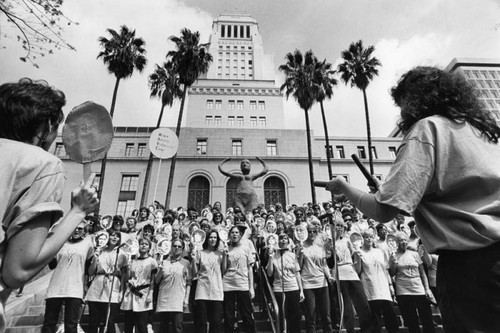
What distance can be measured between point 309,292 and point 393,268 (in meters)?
2.00

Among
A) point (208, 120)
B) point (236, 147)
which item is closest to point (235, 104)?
point (208, 120)

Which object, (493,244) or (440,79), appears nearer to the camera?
(493,244)

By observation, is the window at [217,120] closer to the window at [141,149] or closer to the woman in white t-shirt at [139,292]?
the window at [141,149]

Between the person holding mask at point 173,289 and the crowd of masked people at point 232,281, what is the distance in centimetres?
2

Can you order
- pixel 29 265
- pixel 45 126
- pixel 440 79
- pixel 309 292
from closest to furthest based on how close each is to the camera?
pixel 29 265 < pixel 45 126 < pixel 440 79 < pixel 309 292

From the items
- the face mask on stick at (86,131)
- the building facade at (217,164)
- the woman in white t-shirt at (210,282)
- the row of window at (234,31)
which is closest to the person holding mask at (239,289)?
the woman in white t-shirt at (210,282)

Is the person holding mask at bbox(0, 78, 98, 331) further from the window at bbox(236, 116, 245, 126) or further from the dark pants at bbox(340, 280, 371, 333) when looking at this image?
the window at bbox(236, 116, 245, 126)

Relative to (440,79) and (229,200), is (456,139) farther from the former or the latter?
(229,200)

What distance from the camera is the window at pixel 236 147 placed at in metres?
31.0

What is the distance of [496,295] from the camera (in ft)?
3.69

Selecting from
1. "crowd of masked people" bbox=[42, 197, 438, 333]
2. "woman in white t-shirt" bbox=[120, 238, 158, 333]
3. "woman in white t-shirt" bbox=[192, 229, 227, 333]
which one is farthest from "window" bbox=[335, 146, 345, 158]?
"woman in white t-shirt" bbox=[120, 238, 158, 333]

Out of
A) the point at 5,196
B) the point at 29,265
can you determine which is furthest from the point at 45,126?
the point at 29,265

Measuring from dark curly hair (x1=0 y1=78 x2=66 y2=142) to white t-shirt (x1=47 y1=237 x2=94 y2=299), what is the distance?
16.4 feet

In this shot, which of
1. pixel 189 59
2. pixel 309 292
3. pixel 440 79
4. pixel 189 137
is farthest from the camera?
pixel 189 137
